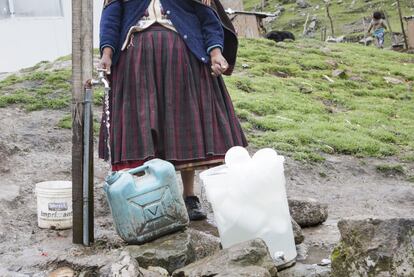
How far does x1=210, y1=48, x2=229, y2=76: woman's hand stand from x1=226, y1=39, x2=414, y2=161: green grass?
120 inches

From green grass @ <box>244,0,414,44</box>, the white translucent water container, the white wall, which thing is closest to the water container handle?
the white translucent water container

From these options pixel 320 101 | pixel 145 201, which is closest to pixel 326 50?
pixel 320 101

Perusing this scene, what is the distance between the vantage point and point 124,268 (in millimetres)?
3043

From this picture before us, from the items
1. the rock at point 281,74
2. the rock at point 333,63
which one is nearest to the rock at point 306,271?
the rock at point 281,74

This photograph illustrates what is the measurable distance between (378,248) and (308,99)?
7.64 meters

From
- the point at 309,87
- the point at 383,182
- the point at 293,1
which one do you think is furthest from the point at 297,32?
the point at 383,182

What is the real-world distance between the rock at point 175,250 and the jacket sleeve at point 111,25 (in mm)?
1122

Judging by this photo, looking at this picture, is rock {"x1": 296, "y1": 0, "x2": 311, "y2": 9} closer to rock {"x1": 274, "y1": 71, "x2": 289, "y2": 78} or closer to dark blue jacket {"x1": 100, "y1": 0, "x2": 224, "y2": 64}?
rock {"x1": 274, "y1": 71, "x2": 289, "y2": 78}

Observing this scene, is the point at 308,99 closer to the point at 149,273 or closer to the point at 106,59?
the point at 106,59

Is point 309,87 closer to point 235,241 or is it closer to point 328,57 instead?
point 328,57

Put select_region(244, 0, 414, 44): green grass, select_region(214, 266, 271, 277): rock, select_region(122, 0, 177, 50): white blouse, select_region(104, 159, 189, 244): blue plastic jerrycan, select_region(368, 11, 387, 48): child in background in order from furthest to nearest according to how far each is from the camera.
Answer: select_region(244, 0, 414, 44): green grass → select_region(368, 11, 387, 48): child in background → select_region(122, 0, 177, 50): white blouse → select_region(104, 159, 189, 244): blue plastic jerrycan → select_region(214, 266, 271, 277): rock

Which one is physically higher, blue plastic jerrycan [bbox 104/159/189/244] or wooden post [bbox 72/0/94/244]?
wooden post [bbox 72/0/94/244]

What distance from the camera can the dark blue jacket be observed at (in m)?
3.85

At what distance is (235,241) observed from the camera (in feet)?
11.0
